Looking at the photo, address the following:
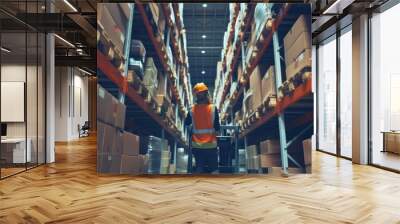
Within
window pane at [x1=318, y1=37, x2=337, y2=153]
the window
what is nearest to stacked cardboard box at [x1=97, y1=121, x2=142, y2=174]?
the window

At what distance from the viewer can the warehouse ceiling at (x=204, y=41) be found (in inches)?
247

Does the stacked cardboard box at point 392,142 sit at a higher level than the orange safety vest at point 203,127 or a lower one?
lower

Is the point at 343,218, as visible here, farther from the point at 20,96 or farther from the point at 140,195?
the point at 20,96

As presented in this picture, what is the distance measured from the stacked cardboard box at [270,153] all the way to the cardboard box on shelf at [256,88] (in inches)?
24.3

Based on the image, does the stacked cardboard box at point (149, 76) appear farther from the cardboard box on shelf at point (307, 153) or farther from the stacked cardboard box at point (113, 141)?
the cardboard box on shelf at point (307, 153)

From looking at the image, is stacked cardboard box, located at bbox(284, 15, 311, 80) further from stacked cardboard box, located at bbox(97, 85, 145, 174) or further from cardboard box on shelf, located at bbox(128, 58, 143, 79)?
stacked cardboard box, located at bbox(97, 85, 145, 174)

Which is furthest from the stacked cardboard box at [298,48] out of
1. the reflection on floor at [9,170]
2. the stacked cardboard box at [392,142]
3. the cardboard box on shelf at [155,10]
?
the reflection on floor at [9,170]

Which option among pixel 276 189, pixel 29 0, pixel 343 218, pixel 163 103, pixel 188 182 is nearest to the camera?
pixel 343 218

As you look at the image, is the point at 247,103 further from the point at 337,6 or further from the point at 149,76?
the point at 337,6

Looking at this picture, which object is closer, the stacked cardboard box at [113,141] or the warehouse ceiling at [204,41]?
the stacked cardboard box at [113,141]

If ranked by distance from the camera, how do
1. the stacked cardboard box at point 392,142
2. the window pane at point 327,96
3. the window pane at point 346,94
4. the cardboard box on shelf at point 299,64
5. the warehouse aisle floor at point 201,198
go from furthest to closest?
the window pane at point 327,96 < the window pane at point 346,94 < the stacked cardboard box at point 392,142 < the cardboard box on shelf at point 299,64 < the warehouse aisle floor at point 201,198

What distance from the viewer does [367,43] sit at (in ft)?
25.3

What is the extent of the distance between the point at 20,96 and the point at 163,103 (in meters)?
2.77

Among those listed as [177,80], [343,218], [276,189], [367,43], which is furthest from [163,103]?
[367,43]
